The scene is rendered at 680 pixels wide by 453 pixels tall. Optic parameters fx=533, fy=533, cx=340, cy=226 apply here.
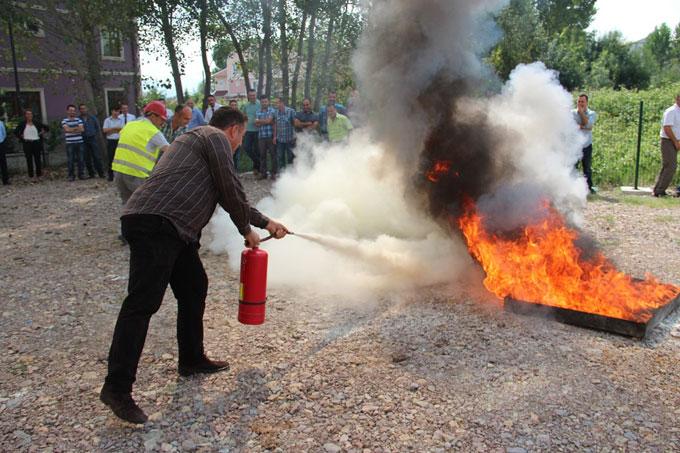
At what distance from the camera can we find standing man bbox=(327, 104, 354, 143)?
12367 mm

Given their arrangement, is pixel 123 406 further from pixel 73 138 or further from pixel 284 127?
pixel 73 138

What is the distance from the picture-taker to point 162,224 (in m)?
3.38

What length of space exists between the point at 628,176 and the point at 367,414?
12.0 metres

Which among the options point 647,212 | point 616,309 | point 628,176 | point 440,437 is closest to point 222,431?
point 440,437

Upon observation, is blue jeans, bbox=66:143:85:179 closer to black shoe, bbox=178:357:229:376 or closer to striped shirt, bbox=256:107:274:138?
striped shirt, bbox=256:107:274:138

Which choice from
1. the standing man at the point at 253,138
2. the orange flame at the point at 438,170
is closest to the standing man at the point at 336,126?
the standing man at the point at 253,138

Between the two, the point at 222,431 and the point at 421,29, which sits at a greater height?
the point at 421,29

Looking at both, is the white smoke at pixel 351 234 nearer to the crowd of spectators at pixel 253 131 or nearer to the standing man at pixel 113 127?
the crowd of spectators at pixel 253 131

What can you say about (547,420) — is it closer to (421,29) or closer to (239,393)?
(239,393)

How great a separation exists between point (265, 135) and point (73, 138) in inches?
218

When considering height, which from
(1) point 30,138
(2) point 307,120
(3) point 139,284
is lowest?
(3) point 139,284

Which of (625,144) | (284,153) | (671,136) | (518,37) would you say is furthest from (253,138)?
(518,37)

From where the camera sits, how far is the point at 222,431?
3.35 meters

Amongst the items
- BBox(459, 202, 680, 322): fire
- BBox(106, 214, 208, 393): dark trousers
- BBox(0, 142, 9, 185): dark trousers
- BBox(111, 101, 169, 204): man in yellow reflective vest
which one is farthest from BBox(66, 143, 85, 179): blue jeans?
BBox(106, 214, 208, 393): dark trousers
